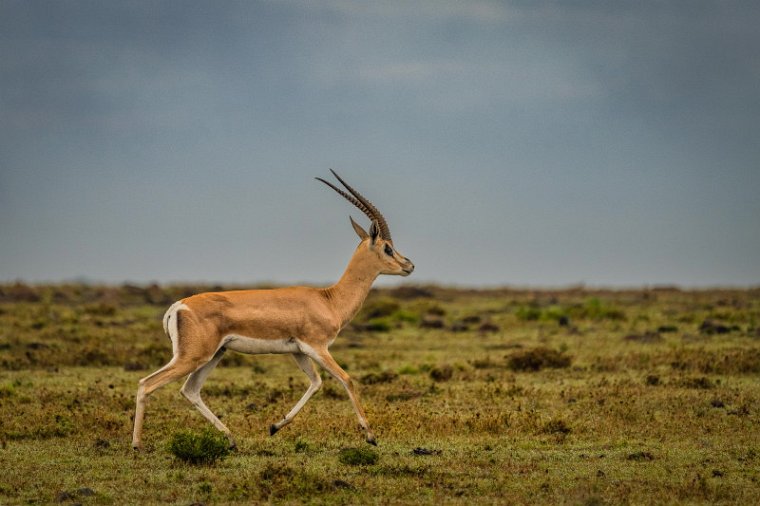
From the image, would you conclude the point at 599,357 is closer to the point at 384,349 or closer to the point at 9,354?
the point at 384,349

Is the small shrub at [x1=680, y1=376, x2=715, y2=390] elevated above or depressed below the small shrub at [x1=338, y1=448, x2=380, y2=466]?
above

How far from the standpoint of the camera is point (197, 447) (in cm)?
1086

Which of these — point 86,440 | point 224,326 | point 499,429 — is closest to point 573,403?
point 499,429

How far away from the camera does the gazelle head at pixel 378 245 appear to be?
13250mm

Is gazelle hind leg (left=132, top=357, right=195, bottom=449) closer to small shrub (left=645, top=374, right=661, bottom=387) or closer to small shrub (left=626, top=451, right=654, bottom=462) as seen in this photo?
small shrub (left=626, top=451, right=654, bottom=462)

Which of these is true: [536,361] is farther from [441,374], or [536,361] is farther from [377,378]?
[377,378]

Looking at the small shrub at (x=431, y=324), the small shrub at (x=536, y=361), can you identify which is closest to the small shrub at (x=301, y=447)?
the small shrub at (x=536, y=361)

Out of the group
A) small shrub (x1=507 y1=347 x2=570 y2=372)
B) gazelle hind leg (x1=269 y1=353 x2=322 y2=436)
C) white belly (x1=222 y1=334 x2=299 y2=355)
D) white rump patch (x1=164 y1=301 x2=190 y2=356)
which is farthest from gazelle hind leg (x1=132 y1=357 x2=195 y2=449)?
small shrub (x1=507 y1=347 x2=570 y2=372)

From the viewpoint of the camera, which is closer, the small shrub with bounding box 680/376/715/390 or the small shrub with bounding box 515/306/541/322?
the small shrub with bounding box 680/376/715/390

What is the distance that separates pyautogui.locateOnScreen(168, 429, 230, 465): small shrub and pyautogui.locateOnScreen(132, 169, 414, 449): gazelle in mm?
602

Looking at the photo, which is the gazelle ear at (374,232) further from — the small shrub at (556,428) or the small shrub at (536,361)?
the small shrub at (536,361)

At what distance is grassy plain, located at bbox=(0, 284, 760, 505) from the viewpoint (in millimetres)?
9781

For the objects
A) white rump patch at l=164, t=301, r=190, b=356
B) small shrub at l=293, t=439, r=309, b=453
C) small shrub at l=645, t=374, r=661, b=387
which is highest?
white rump patch at l=164, t=301, r=190, b=356

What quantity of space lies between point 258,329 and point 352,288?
1.73m
